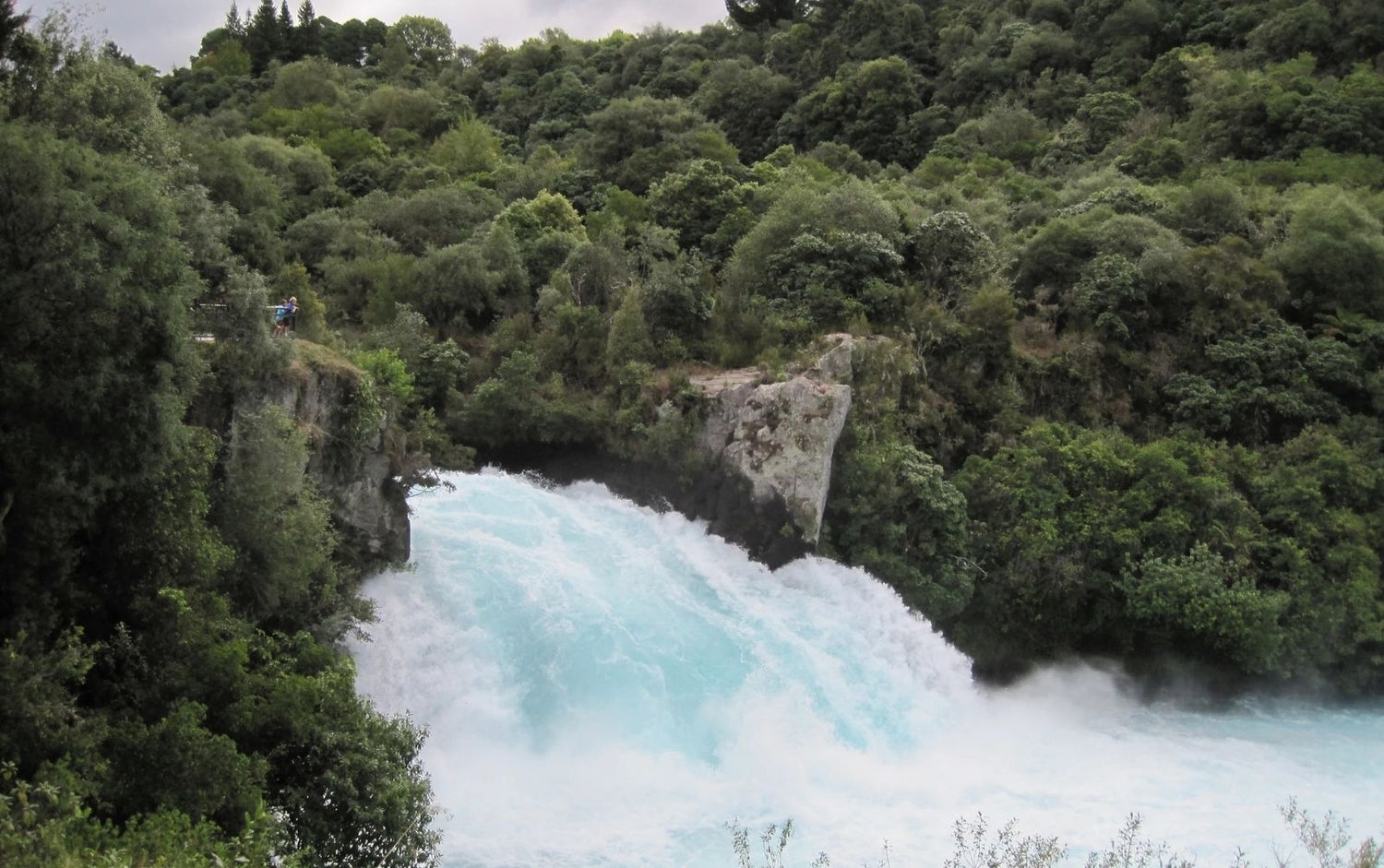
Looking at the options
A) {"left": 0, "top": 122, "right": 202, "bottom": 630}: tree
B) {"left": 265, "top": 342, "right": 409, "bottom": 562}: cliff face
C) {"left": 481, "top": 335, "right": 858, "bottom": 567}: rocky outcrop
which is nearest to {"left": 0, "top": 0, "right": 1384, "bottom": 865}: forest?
{"left": 0, "top": 122, "right": 202, "bottom": 630}: tree

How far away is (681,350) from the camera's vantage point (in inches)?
1117

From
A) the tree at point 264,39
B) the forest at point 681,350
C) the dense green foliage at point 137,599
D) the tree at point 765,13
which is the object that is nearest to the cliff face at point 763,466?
the forest at point 681,350

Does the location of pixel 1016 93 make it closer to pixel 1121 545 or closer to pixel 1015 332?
pixel 1015 332

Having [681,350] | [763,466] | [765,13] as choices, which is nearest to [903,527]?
[763,466]

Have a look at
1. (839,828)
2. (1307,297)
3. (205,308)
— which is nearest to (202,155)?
(205,308)

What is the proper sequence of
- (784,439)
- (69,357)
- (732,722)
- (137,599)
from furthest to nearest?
(784,439)
(732,722)
(137,599)
(69,357)

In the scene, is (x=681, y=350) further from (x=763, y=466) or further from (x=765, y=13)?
(x=765, y=13)

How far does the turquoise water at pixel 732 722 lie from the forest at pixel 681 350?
60.6 inches

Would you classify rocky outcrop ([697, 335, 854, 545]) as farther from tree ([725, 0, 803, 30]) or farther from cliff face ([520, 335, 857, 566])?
tree ([725, 0, 803, 30])

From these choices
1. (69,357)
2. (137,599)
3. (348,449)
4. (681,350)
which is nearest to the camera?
(69,357)

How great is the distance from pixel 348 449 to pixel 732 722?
28.4 feet

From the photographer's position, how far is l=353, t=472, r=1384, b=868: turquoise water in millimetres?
17609

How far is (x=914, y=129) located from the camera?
2239 inches

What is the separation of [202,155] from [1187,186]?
34.7 metres
